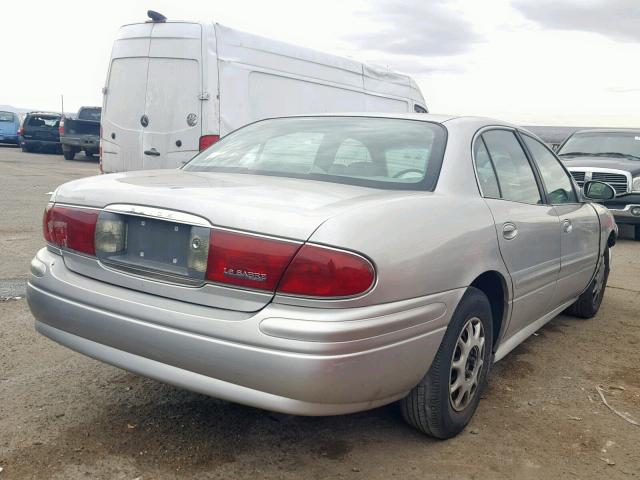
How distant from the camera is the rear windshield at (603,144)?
1101 centimetres

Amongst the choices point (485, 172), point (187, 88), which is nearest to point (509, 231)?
point (485, 172)

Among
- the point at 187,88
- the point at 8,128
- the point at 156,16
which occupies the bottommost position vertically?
the point at 8,128

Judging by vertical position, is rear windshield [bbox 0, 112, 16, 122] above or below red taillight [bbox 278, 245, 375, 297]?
below

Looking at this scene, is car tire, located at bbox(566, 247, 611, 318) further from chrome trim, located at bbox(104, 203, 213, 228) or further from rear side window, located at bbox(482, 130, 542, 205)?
chrome trim, located at bbox(104, 203, 213, 228)

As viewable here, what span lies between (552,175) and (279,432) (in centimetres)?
245

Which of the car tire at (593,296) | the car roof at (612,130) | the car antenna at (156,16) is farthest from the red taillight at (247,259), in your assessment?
the car roof at (612,130)

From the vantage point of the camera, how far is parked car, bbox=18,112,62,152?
24922mm

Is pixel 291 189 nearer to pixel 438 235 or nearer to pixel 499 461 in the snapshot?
pixel 438 235

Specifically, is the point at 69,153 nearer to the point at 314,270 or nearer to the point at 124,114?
the point at 124,114

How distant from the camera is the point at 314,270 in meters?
2.32

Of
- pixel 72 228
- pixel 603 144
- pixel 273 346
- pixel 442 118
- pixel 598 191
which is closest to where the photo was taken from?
pixel 273 346

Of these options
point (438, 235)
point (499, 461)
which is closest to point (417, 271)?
point (438, 235)

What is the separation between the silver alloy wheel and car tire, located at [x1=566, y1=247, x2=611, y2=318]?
2166mm

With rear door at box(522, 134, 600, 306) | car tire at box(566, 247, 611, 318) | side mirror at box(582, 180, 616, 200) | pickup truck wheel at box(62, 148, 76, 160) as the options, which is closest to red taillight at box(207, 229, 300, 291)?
rear door at box(522, 134, 600, 306)
